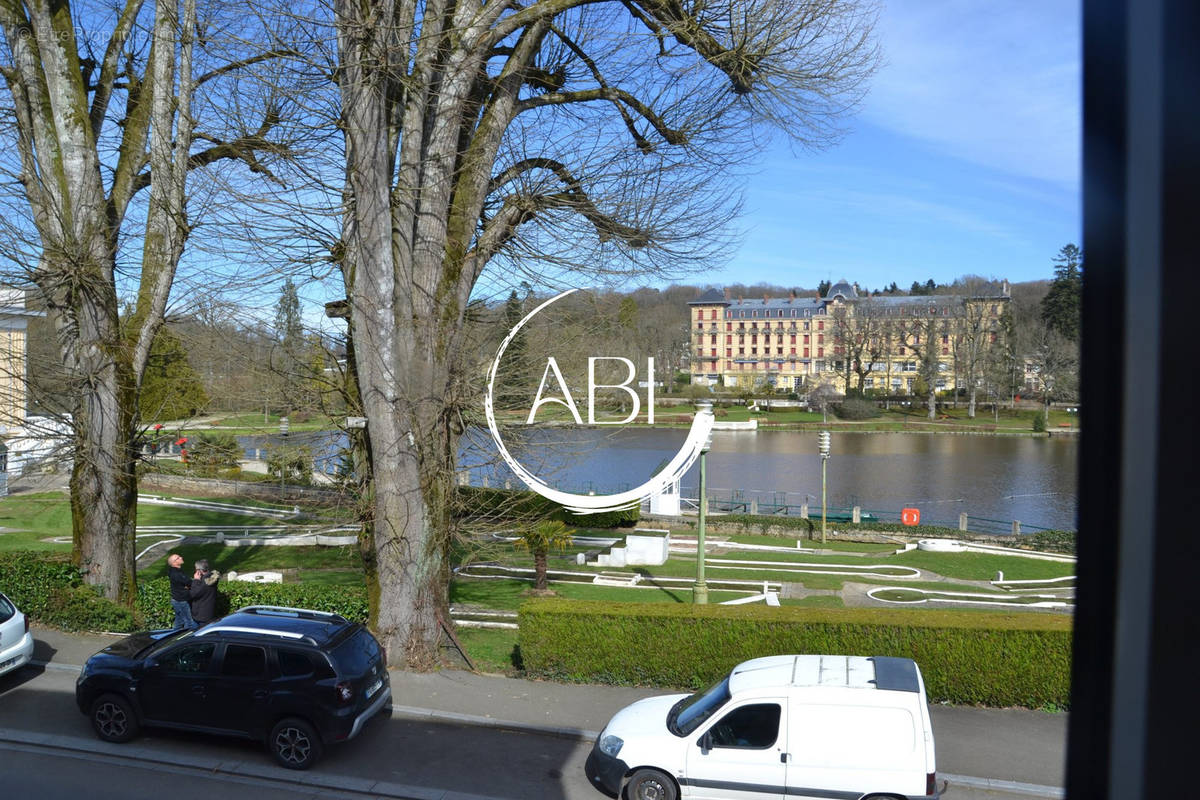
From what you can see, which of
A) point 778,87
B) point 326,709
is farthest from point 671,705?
point 778,87

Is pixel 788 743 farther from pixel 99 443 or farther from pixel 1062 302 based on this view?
pixel 1062 302

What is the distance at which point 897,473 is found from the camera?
5162 cm

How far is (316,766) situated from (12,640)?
15.7ft

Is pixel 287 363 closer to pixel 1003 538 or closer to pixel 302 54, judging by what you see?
pixel 302 54

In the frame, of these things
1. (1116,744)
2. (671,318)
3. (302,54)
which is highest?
(302,54)

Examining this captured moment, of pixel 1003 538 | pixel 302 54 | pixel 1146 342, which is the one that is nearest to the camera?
pixel 1146 342

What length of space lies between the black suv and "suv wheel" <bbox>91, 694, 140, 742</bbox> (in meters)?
0.01

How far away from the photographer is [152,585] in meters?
15.1

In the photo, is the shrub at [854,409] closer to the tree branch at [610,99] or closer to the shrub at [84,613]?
the tree branch at [610,99]

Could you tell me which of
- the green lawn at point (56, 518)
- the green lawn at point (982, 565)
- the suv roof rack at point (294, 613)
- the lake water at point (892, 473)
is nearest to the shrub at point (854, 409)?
the lake water at point (892, 473)

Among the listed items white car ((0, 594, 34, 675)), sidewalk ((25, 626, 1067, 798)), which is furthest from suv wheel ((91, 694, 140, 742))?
sidewalk ((25, 626, 1067, 798))

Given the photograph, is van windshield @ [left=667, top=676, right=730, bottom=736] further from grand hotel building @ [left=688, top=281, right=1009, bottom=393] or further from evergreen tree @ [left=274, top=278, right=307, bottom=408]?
grand hotel building @ [left=688, top=281, right=1009, bottom=393]

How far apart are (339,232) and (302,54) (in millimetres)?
2424

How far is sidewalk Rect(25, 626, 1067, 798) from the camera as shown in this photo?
910 cm
